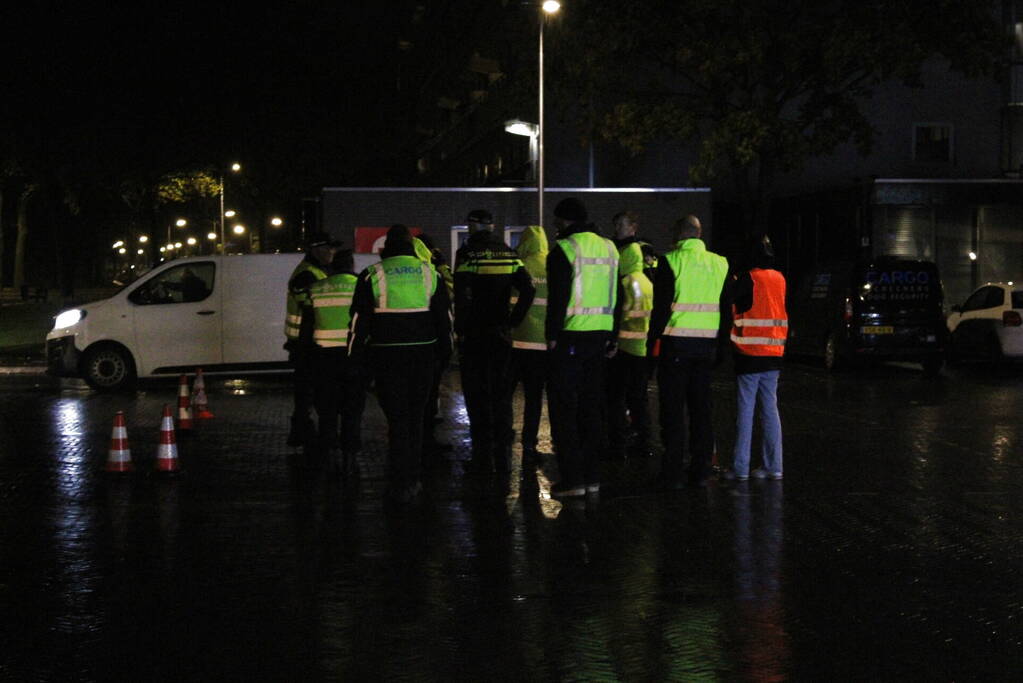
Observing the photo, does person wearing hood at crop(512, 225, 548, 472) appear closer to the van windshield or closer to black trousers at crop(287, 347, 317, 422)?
black trousers at crop(287, 347, 317, 422)

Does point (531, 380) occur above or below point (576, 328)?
below

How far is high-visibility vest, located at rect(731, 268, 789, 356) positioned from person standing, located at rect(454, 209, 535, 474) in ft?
5.74

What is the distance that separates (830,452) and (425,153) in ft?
253

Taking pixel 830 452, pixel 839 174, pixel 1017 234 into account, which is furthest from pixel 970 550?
pixel 839 174

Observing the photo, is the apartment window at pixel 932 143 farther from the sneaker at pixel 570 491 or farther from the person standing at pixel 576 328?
the sneaker at pixel 570 491

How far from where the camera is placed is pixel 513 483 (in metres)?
11.4

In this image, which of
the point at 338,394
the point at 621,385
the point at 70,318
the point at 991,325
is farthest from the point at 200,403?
the point at 991,325

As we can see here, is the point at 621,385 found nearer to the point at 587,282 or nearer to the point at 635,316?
the point at 635,316

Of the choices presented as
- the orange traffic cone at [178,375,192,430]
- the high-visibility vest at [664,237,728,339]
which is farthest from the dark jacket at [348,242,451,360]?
the orange traffic cone at [178,375,192,430]

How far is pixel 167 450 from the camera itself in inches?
467

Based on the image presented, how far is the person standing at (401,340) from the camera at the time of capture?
10398mm

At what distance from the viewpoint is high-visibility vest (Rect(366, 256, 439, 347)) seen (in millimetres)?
10406

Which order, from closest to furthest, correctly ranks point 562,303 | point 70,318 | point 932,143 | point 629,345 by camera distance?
1. point 562,303
2. point 629,345
3. point 70,318
4. point 932,143

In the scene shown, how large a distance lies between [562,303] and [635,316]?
2.70 meters
